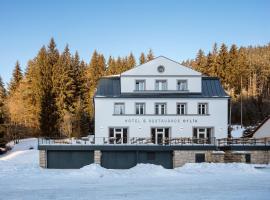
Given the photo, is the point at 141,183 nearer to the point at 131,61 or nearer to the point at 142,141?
the point at 142,141

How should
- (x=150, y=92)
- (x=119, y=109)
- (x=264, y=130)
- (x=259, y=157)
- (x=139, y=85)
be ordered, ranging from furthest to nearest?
(x=264, y=130) < (x=139, y=85) < (x=150, y=92) < (x=119, y=109) < (x=259, y=157)

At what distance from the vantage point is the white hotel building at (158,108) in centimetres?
3322

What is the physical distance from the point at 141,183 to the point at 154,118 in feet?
40.2

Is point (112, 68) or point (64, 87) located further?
point (112, 68)

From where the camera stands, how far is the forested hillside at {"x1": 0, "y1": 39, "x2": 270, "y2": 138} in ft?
175

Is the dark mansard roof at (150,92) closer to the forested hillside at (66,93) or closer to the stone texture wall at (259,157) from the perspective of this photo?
the stone texture wall at (259,157)

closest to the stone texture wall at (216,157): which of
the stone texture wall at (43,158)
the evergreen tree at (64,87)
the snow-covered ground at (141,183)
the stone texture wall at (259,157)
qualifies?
the snow-covered ground at (141,183)

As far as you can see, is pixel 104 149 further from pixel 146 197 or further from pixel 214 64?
pixel 214 64

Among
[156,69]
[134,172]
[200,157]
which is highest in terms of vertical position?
[156,69]

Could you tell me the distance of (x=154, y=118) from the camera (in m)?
33.4

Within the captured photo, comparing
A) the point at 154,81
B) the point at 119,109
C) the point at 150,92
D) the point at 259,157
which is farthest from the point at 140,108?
the point at 259,157

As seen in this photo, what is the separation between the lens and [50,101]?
181 feet

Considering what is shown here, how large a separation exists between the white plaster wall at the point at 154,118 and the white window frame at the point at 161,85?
7.34 ft

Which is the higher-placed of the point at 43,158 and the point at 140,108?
the point at 140,108
